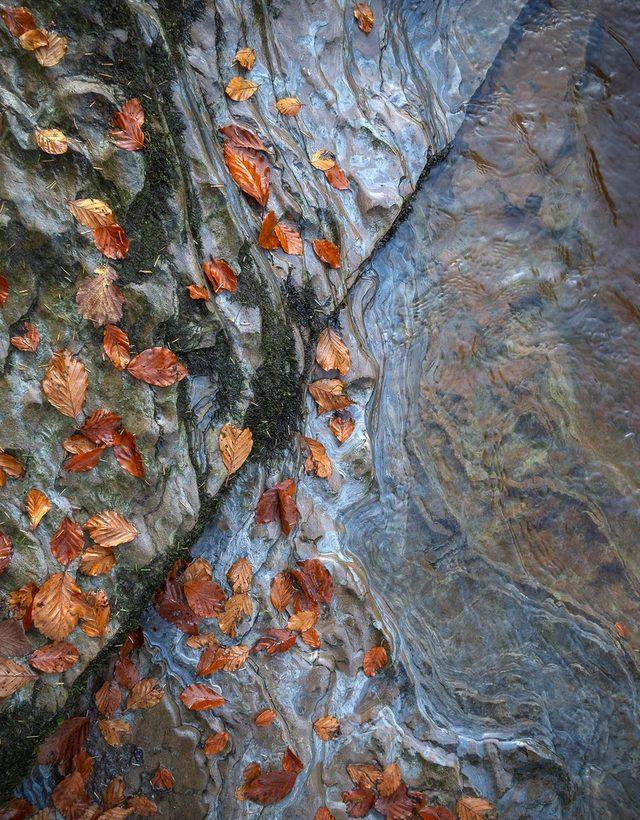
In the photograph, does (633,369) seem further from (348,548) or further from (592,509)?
(348,548)

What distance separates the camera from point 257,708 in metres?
2.97

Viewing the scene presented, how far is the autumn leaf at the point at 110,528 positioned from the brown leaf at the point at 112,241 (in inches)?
43.5

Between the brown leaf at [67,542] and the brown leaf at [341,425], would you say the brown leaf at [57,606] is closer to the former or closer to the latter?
the brown leaf at [67,542]

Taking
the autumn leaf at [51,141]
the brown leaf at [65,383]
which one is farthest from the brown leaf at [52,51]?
the brown leaf at [65,383]

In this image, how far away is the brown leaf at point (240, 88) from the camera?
297 centimetres

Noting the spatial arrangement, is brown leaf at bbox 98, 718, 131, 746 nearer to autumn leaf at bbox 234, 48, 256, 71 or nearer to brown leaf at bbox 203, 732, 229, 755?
brown leaf at bbox 203, 732, 229, 755

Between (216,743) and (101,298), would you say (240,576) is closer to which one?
(216,743)

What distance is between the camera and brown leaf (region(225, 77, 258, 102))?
9.76 ft

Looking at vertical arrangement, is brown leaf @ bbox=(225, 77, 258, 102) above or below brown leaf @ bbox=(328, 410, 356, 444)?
above

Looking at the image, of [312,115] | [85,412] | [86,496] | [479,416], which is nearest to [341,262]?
[312,115]

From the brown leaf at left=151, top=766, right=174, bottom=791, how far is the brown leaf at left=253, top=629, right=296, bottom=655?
69cm

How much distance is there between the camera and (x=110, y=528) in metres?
2.67

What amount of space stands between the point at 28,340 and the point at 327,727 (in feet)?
7.49

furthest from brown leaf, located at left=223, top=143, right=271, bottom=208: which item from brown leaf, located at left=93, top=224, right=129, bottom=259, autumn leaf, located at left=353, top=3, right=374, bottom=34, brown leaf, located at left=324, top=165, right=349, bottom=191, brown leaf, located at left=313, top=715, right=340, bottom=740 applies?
brown leaf, located at left=313, top=715, right=340, bottom=740
